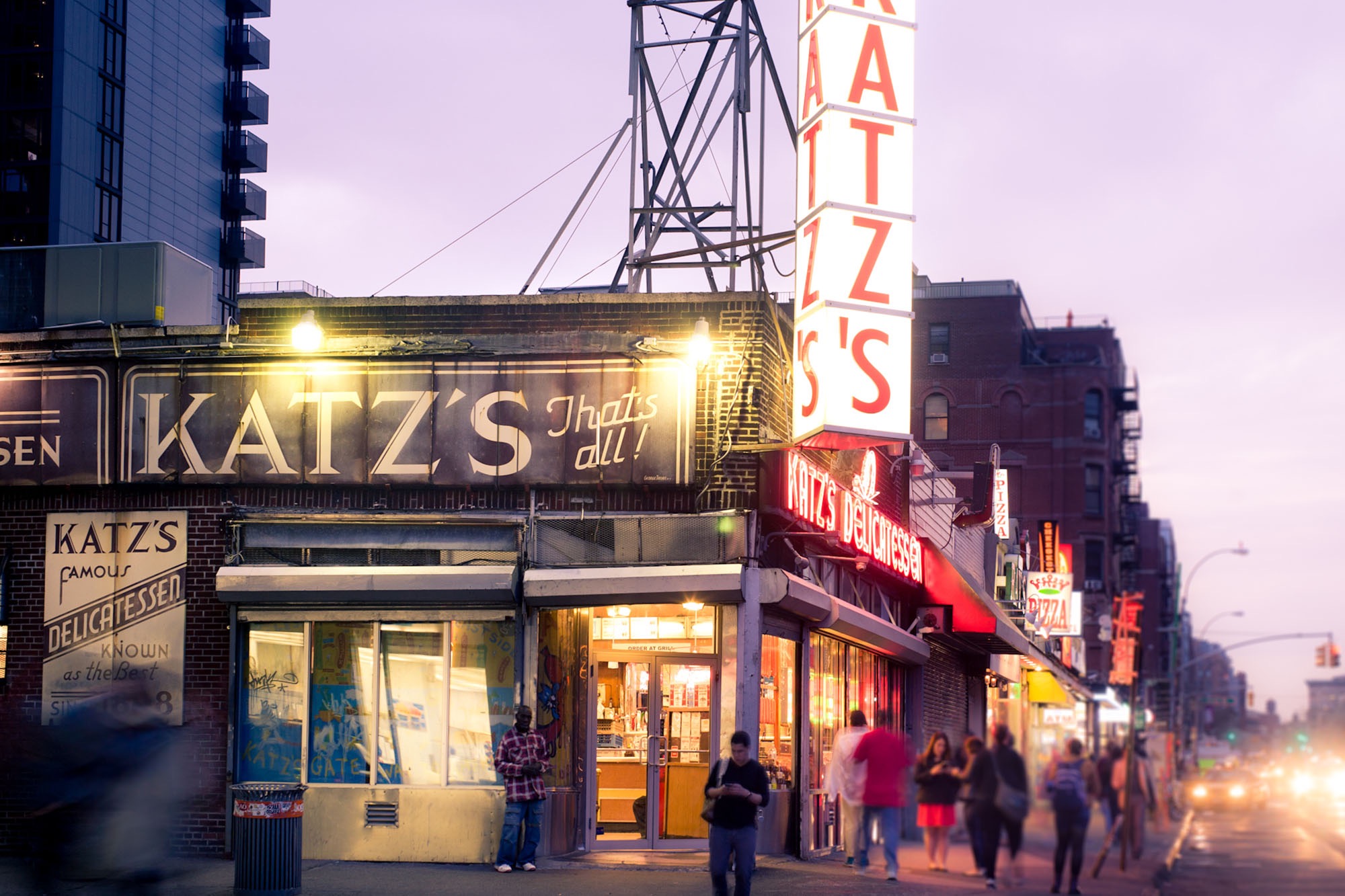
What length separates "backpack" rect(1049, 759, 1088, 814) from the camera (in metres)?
9.82


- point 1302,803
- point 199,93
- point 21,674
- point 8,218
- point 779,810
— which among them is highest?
point 199,93

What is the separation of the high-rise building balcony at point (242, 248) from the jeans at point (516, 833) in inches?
2606

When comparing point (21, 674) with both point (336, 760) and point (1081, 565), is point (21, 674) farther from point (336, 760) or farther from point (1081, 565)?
point (1081, 565)

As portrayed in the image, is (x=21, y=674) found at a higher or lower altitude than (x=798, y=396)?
lower

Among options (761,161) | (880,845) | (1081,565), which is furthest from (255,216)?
(880,845)

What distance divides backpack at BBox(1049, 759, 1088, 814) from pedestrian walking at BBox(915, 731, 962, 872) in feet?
2.06

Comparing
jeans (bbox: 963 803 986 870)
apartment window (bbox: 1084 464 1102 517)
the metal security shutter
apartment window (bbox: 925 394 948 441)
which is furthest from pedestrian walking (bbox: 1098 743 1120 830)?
apartment window (bbox: 1084 464 1102 517)

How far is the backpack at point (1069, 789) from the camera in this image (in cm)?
982

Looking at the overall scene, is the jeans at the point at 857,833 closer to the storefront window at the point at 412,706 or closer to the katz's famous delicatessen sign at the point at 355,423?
the katz's famous delicatessen sign at the point at 355,423

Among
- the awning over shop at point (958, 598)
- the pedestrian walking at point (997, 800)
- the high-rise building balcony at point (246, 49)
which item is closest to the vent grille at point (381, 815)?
the pedestrian walking at point (997, 800)

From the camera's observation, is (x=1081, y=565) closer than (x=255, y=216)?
Yes

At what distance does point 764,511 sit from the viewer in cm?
1650

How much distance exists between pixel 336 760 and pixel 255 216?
6583 centimetres

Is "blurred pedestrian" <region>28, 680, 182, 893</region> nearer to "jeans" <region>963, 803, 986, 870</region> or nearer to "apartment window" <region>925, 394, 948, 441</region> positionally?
"jeans" <region>963, 803, 986, 870</region>
